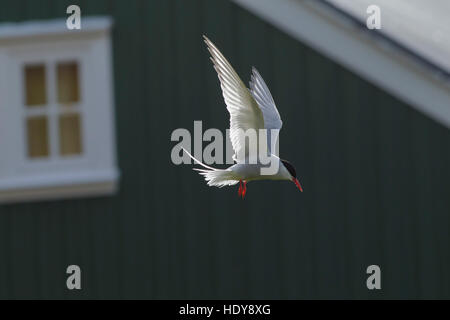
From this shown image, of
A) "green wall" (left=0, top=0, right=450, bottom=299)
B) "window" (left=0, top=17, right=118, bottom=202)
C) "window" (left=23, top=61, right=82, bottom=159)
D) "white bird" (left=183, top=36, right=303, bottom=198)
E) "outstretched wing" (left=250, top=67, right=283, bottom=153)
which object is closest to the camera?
"white bird" (left=183, top=36, right=303, bottom=198)

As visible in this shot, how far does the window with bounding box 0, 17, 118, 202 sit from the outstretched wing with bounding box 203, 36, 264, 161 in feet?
6.80

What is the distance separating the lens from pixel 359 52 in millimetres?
5676

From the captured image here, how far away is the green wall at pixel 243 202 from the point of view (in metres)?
5.59

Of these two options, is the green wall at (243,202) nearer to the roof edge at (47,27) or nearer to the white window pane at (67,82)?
the roof edge at (47,27)

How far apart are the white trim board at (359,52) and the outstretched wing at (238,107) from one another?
6.50 ft

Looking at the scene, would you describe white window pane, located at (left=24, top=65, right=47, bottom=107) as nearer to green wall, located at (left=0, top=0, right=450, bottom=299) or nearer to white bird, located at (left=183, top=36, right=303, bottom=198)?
green wall, located at (left=0, top=0, right=450, bottom=299)

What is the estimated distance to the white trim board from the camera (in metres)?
5.62

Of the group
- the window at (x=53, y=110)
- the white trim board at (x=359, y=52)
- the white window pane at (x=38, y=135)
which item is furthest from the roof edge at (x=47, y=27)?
the white trim board at (x=359, y=52)

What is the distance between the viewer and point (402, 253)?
5582mm

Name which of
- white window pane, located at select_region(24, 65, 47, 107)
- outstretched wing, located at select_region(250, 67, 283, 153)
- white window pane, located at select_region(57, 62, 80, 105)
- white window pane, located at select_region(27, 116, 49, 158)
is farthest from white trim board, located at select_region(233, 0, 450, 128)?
white window pane, located at select_region(27, 116, 49, 158)

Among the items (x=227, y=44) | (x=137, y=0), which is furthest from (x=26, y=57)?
(x=227, y=44)

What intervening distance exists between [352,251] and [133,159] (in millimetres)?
1752

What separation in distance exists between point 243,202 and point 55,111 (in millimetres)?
1654

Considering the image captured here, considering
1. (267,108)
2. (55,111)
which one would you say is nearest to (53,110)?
(55,111)
